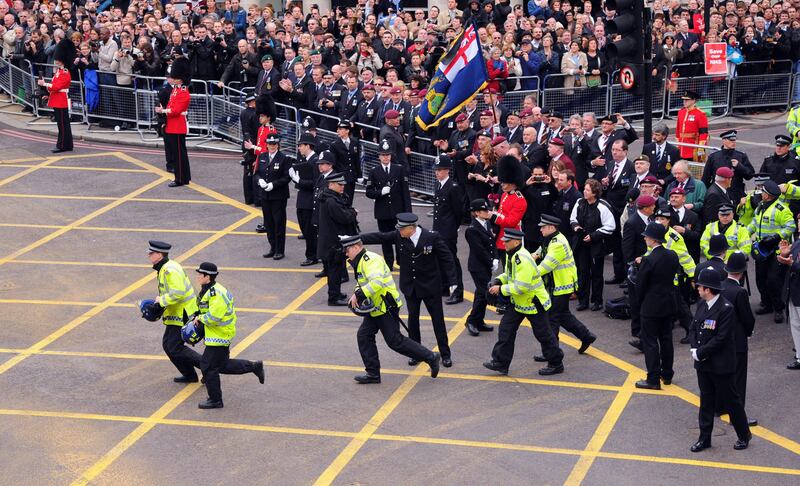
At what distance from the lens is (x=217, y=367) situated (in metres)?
12.9

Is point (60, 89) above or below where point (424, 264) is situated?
above

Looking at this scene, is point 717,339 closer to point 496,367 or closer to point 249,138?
point 496,367

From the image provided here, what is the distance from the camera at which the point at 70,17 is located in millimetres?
29328

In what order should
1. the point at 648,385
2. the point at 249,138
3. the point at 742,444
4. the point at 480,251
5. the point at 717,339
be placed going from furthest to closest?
the point at 249,138 → the point at 480,251 → the point at 648,385 → the point at 742,444 → the point at 717,339

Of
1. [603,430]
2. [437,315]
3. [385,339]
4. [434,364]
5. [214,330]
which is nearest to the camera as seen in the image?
[603,430]

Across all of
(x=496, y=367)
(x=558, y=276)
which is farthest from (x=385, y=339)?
(x=558, y=276)

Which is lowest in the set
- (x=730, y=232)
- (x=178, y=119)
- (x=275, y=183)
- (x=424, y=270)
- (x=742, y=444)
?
(x=742, y=444)

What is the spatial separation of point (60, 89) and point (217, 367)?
42.4ft

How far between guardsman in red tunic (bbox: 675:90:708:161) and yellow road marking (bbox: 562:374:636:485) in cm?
721

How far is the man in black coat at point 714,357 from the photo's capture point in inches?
455

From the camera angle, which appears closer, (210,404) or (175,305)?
(210,404)

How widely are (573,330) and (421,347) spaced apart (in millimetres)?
1921

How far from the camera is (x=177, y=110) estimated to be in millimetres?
21922

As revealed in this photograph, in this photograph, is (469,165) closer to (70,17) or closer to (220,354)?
(220,354)
